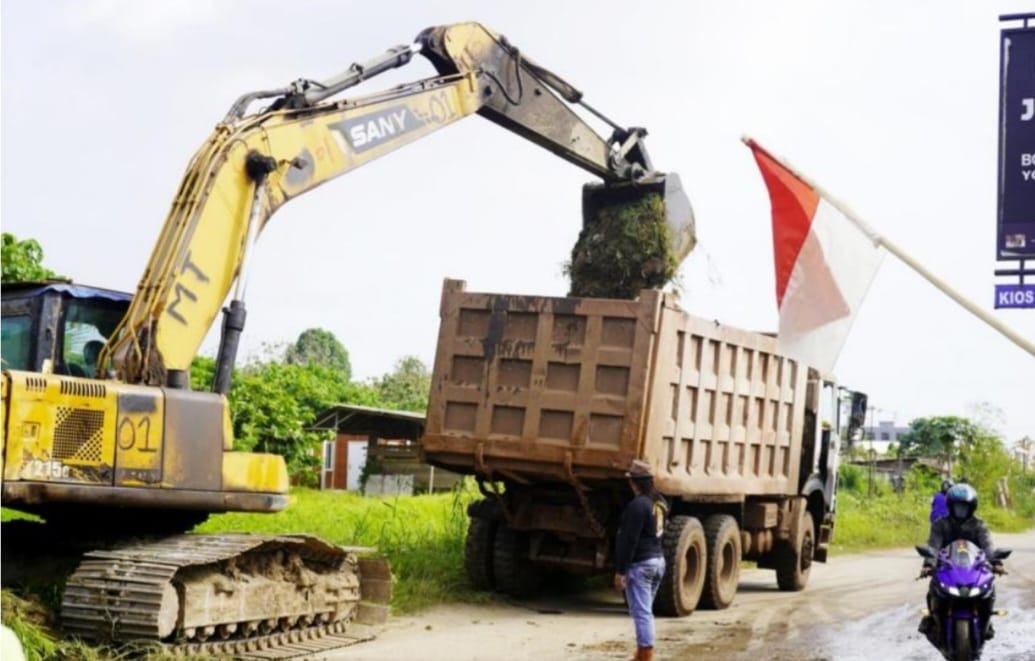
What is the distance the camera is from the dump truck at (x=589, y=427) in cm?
1192

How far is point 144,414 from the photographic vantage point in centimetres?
879

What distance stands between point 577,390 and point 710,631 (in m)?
2.45

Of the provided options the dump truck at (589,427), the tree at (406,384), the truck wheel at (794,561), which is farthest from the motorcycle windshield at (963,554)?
the tree at (406,384)

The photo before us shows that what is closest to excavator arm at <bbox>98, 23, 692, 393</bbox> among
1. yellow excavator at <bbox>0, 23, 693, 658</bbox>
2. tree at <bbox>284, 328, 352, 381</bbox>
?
yellow excavator at <bbox>0, 23, 693, 658</bbox>

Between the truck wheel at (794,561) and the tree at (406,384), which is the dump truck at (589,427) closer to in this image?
the truck wheel at (794,561)

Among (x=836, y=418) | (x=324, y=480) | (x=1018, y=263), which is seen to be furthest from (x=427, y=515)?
(x=324, y=480)

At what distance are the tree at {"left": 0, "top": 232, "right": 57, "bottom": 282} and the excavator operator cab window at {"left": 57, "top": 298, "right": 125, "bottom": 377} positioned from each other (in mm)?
14312

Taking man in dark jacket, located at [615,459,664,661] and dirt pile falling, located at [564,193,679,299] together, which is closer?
man in dark jacket, located at [615,459,664,661]

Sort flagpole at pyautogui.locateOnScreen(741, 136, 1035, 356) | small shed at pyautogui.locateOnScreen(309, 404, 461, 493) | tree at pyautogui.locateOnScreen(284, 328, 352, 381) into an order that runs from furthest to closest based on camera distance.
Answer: tree at pyautogui.locateOnScreen(284, 328, 352, 381) → small shed at pyautogui.locateOnScreen(309, 404, 461, 493) → flagpole at pyautogui.locateOnScreen(741, 136, 1035, 356)

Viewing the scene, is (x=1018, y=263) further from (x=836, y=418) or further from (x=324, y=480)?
(x=324, y=480)

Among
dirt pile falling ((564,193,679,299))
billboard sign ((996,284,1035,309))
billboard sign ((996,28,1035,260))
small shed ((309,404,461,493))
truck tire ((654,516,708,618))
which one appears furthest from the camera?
small shed ((309,404,461,493))

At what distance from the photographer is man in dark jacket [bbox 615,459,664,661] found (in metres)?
9.39

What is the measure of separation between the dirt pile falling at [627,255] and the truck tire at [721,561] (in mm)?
2642

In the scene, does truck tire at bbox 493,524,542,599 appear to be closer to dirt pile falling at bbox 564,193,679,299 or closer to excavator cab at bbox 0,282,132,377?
dirt pile falling at bbox 564,193,679,299
